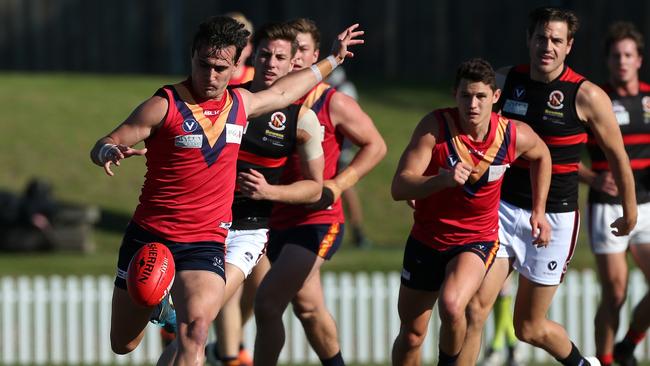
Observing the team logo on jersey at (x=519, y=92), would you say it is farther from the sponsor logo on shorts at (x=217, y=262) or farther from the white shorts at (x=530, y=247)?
the sponsor logo on shorts at (x=217, y=262)

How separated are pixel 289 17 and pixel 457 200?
61.9ft

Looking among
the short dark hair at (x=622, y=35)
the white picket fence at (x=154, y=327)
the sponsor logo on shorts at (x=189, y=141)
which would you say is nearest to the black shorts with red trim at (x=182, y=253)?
the sponsor logo on shorts at (x=189, y=141)

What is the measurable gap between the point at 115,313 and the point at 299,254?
1.59 metres

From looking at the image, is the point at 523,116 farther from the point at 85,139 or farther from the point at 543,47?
the point at 85,139

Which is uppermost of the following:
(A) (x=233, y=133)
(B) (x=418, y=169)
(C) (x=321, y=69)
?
(C) (x=321, y=69)

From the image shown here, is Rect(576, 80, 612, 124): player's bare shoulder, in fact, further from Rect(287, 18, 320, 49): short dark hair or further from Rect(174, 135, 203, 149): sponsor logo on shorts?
Rect(174, 135, 203, 149): sponsor logo on shorts

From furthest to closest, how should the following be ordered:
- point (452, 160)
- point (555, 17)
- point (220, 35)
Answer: point (555, 17) → point (452, 160) → point (220, 35)

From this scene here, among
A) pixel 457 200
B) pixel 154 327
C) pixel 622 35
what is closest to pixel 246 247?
pixel 457 200

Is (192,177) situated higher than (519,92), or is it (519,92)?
(519,92)

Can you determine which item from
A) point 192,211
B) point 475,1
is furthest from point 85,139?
point 192,211

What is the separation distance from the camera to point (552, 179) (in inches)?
362

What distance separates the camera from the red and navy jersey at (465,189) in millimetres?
8492

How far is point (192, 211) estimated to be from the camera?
7922 millimetres

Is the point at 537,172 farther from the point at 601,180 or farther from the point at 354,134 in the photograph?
the point at 601,180
